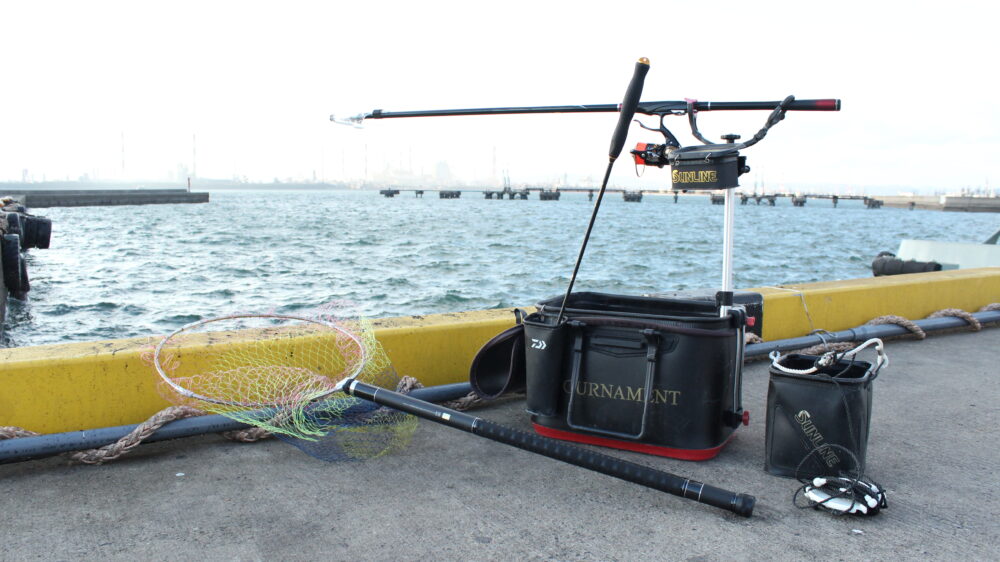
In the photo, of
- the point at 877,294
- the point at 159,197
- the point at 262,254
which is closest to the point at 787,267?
the point at 262,254

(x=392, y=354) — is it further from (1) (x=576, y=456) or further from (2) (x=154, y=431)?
(1) (x=576, y=456)

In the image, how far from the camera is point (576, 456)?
329 centimetres

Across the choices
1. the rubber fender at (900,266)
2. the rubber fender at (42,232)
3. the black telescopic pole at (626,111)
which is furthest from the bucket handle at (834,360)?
the rubber fender at (42,232)

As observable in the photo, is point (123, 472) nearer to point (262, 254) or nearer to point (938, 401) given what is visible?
point (938, 401)

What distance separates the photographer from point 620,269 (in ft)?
105

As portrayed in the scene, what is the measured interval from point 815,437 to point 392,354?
8.02 feet

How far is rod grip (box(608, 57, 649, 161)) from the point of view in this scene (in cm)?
326

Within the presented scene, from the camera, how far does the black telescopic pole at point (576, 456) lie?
10.2 ft

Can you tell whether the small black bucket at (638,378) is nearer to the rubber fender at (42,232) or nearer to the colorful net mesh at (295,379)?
the colorful net mesh at (295,379)

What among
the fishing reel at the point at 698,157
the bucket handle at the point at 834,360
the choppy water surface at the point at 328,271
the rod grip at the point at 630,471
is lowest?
the choppy water surface at the point at 328,271

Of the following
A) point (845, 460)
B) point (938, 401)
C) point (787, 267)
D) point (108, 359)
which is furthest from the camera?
point (787, 267)

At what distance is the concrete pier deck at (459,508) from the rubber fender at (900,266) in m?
11.3

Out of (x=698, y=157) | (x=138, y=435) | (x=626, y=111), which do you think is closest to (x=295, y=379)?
(x=138, y=435)

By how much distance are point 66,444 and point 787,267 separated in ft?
119
